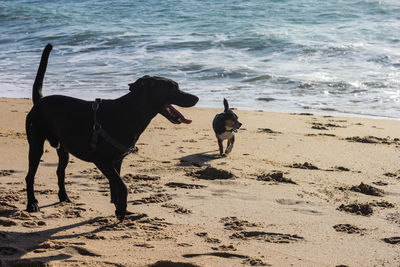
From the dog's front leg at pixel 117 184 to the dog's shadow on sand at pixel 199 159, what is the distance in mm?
2452

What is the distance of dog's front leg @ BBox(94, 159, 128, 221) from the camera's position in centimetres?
454

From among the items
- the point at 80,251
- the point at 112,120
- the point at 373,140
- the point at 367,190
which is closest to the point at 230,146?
the point at 373,140

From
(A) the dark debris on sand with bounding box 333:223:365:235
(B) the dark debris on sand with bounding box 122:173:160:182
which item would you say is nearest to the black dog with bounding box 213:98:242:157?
(B) the dark debris on sand with bounding box 122:173:160:182

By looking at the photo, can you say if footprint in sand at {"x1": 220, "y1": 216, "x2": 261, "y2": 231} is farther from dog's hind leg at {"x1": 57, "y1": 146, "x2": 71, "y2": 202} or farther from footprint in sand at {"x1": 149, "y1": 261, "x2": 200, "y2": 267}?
dog's hind leg at {"x1": 57, "y1": 146, "x2": 71, "y2": 202}

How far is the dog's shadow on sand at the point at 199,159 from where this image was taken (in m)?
7.08

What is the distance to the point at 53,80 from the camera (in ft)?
45.6

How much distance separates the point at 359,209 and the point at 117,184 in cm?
228

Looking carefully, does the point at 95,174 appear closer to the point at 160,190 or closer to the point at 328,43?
the point at 160,190

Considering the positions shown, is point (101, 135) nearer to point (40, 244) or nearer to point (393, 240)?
point (40, 244)

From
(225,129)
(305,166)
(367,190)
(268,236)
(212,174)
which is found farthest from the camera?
(225,129)

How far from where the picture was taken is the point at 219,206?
523 cm

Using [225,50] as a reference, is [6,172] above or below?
below

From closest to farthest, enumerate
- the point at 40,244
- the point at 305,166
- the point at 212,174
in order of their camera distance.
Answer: the point at 40,244
the point at 212,174
the point at 305,166

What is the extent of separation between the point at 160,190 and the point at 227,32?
610 inches
